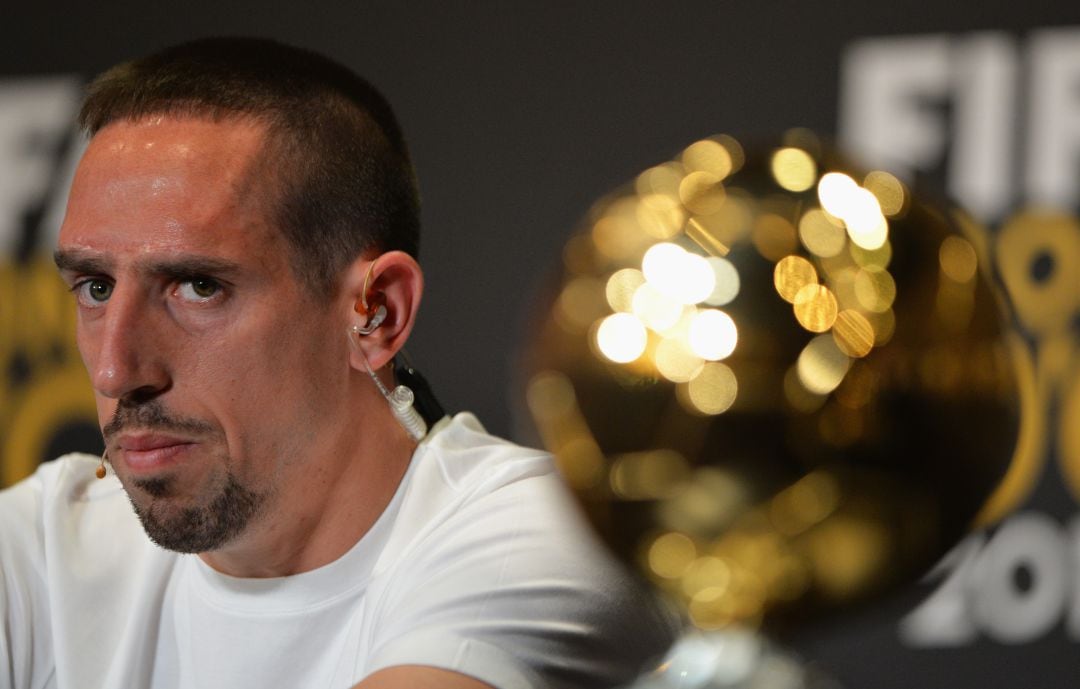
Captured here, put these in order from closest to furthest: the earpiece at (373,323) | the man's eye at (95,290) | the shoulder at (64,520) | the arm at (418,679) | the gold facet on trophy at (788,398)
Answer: the gold facet on trophy at (788,398) → the arm at (418,679) → the man's eye at (95,290) → the earpiece at (373,323) → the shoulder at (64,520)

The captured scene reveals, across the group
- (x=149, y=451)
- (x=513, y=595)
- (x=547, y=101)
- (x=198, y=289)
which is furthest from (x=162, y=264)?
(x=547, y=101)

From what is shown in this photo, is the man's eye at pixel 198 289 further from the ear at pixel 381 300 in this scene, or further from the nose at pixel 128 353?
the ear at pixel 381 300

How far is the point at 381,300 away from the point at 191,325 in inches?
9.0

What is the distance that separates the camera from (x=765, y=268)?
20.5 inches

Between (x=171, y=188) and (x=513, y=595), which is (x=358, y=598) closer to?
(x=513, y=595)

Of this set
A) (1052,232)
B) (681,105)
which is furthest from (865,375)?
(681,105)

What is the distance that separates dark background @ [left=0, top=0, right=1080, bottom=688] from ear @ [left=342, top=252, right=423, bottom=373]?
0.91 m

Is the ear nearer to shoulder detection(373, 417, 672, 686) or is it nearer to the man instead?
the man

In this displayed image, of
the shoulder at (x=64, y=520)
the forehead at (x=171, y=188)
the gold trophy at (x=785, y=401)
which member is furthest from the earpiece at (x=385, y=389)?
the gold trophy at (x=785, y=401)

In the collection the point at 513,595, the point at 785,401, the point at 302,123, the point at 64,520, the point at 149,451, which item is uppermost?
the point at 785,401

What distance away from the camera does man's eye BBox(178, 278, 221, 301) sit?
121cm

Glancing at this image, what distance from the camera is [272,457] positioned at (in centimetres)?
127

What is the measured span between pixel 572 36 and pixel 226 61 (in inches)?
49.4

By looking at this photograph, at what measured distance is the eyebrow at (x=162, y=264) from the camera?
1185mm
